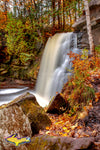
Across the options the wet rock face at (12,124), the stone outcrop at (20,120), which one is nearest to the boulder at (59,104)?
the stone outcrop at (20,120)

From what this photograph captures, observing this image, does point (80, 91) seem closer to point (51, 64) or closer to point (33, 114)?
point (33, 114)

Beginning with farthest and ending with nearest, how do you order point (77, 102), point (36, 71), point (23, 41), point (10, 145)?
point (23, 41) → point (36, 71) → point (77, 102) → point (10, 145)

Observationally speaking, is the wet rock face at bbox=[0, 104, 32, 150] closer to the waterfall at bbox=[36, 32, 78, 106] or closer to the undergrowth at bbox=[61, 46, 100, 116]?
the undergrowth at bbox=[61, 46, 100, 116]

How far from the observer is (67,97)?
414 cm

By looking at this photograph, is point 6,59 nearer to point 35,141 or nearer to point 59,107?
Result: point 59,107

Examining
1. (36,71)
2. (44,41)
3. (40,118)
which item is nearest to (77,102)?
(40,118)

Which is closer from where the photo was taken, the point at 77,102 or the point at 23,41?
the point at 77,102

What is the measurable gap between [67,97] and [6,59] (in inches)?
383

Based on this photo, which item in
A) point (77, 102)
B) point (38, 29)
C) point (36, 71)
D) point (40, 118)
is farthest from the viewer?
point (38, 29)

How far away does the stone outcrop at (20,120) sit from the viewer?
225 centimetres

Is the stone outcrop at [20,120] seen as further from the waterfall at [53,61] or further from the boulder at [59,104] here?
the waterfall at [53,61]

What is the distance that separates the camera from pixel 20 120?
2.55 meters

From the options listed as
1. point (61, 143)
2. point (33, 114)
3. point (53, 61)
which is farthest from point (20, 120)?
point (53, 61)

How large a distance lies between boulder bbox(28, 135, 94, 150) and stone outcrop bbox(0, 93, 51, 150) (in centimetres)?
24
